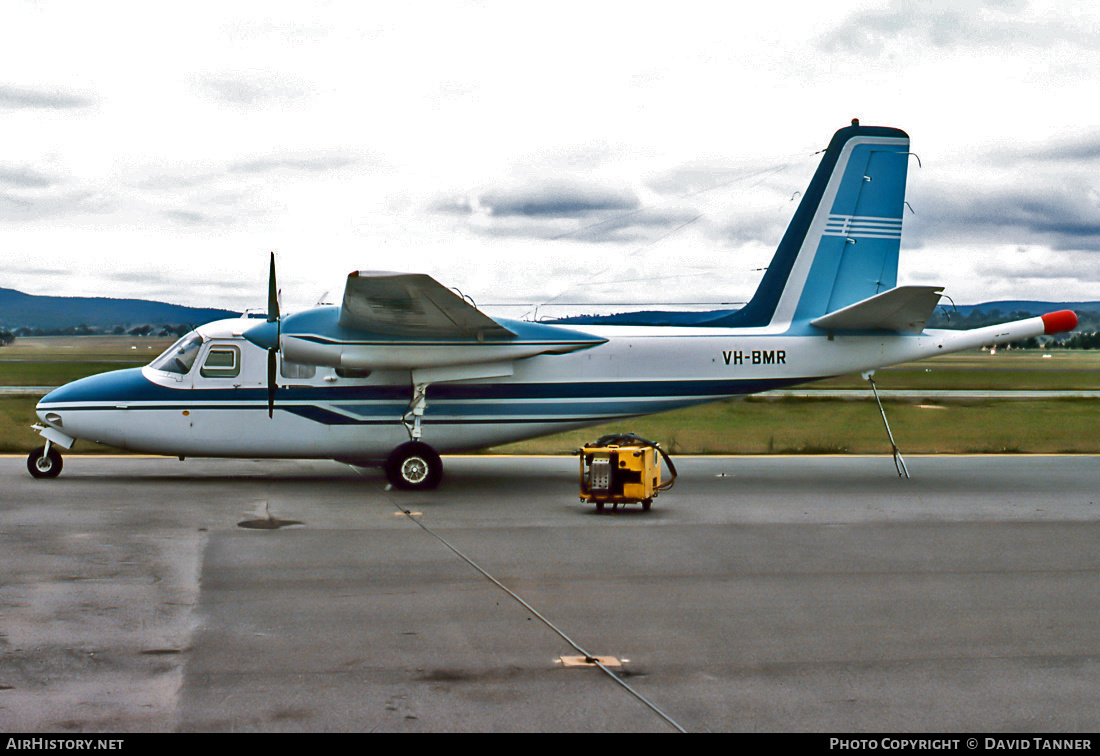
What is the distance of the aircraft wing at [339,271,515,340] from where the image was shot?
13305mm

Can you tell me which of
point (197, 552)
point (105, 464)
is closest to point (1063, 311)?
point (197, 552)

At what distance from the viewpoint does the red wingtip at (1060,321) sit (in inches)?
629

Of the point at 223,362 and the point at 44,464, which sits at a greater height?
the point at 223,362

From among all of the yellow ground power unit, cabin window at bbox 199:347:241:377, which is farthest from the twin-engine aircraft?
the yellow ground power unit

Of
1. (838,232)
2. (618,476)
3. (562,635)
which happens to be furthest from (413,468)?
(838,232)

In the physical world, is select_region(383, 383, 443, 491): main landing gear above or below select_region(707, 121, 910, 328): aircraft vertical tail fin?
below

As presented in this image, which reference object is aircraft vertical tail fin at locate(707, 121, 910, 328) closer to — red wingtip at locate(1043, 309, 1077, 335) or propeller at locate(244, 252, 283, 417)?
red wingtip at locate(1043, 309, 1077, 335)

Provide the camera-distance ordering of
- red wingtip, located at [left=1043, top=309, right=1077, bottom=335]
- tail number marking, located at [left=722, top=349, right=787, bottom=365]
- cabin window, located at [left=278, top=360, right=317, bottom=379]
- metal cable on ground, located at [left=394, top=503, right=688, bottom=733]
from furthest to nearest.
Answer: tail number marking, located at [left=722, top=349, right=787, bottom=365] → red wingtip, located at [left=1043, top=309, right=1077, bottom=335] → cabin window, located at [left=278, top=360, right=317, bottom=379] → metal cable on ground, located at [left=394, top=503, right=688, bottom=733]

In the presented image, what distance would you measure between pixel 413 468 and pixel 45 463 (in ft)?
20.4

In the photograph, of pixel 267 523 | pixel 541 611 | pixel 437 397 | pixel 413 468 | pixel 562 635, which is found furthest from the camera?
pixel 437 397

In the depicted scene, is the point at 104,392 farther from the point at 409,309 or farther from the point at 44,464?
the point at 409,309

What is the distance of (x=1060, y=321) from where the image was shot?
16141 millimetres

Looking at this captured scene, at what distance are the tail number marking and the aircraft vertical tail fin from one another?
2.68ft

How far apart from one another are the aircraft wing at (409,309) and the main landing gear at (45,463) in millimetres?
5485
